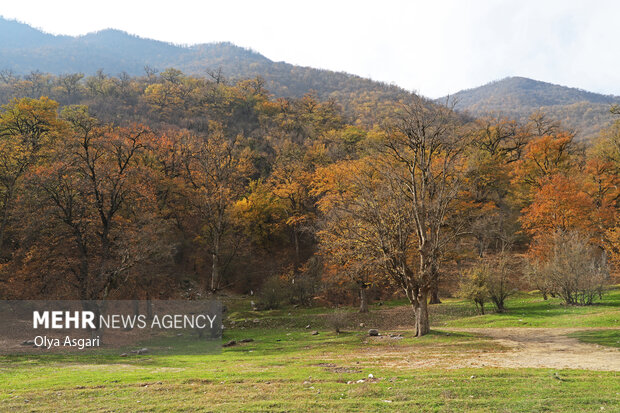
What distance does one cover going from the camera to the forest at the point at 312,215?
23.0 m

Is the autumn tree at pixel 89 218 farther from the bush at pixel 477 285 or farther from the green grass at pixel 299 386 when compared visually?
the bush at pixel 477 285

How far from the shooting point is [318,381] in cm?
1094

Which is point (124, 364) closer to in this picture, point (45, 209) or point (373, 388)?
point (373, 388)

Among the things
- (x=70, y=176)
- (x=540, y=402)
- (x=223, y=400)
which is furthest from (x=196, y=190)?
(x=540, y=402)

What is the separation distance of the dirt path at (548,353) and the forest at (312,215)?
16.5ft

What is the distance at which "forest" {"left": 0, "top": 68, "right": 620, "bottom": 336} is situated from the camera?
75.4ft

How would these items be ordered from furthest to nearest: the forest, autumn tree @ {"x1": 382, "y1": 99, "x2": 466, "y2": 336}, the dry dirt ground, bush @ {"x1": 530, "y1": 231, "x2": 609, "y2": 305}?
bush @ {"x1": 530, "y1": 231, "x2": 609, "y2": 305} < the forest < autumn tree @ {"x1": 382, "y1": 99, "x2": 466, "y2": 336} < the dry dirt ground

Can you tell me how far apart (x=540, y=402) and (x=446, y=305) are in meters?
24.4

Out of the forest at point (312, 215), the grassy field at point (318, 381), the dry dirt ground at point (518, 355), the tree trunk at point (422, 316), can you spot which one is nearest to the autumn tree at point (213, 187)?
the forest at point (312, 215)

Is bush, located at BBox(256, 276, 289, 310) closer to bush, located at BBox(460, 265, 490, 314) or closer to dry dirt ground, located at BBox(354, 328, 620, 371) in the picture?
bush, located at BBox(460, 265, 490, 314)

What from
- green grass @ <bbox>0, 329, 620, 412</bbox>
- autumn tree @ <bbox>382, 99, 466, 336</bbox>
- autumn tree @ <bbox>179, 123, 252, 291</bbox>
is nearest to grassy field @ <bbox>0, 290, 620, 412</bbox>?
green grass @ <bbox>0, 329, 620, 412</bbox>

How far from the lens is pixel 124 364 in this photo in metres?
15.9

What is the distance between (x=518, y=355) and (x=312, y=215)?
32.3m

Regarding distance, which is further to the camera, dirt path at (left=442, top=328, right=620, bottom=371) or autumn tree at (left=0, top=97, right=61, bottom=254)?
autumn tree at (left=0, top=97, right=61, bottom=254)
